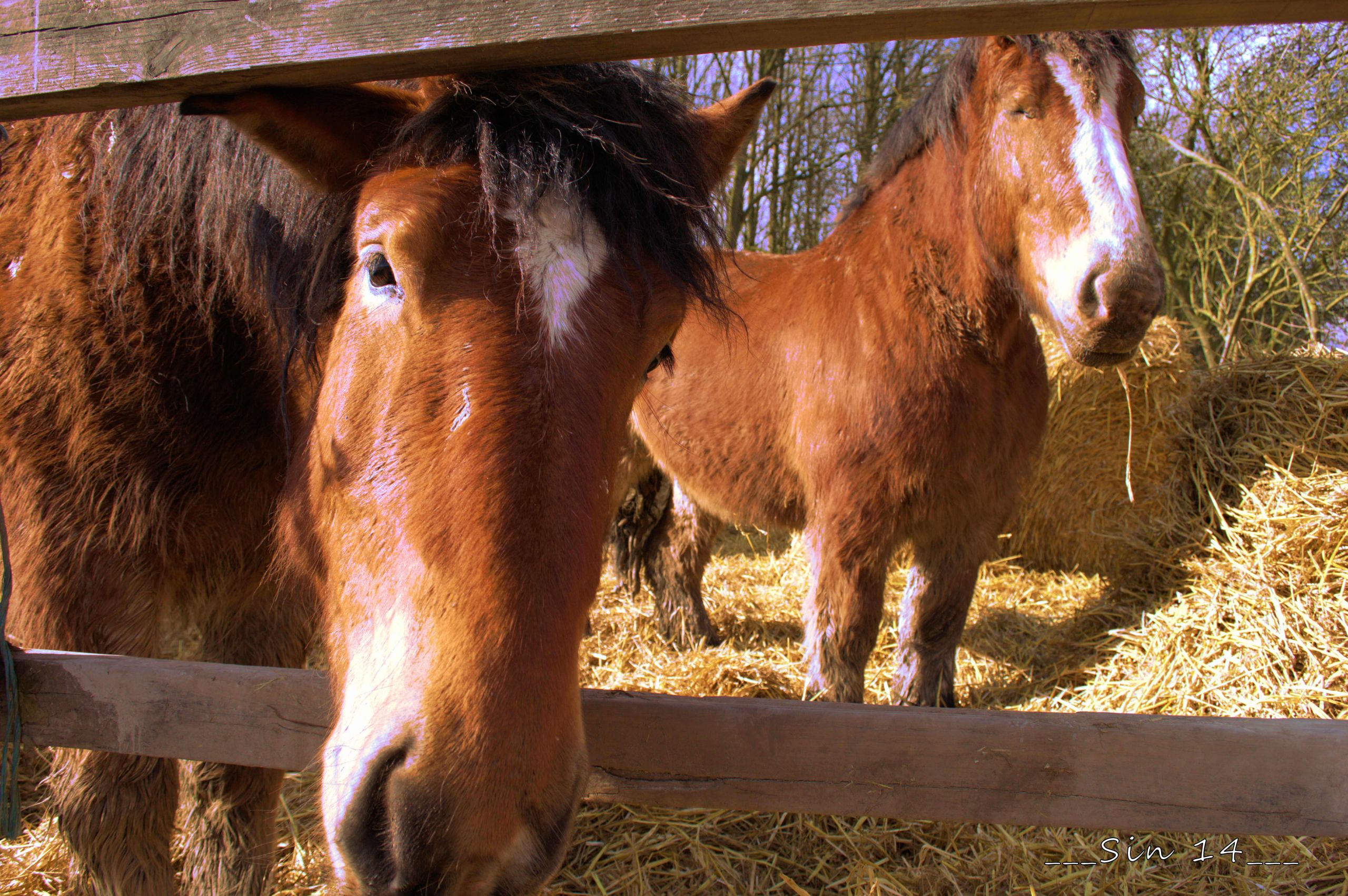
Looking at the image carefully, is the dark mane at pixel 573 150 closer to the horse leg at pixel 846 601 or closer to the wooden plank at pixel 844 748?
the wooden plank at pixel 844 748

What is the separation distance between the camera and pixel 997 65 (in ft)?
9.23

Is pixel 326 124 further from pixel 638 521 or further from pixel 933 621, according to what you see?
pixel 638 521

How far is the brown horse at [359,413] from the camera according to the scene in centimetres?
94

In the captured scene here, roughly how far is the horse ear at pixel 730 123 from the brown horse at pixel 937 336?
129 cm

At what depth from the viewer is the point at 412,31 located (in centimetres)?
106

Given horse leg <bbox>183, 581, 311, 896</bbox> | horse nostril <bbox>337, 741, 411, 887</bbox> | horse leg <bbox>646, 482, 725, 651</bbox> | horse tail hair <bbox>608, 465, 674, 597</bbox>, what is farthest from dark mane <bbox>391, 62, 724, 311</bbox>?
horse tail hair <bbox>608, 465, 674, 597</bbox>

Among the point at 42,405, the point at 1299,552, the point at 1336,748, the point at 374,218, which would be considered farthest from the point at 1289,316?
the point at 42,405

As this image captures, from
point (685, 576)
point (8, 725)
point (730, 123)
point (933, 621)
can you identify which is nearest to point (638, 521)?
point (685, 576)

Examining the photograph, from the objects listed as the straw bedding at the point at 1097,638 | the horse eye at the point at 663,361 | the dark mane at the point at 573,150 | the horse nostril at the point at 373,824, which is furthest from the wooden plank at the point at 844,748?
the dark mane at the point at 573,150

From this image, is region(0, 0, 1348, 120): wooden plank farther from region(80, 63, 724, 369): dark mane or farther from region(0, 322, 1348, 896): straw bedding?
region(0, 322, 1348, 896): straw bedding

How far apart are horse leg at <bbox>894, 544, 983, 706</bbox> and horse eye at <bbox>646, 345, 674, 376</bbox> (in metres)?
1.91

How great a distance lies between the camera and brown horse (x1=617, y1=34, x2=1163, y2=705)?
2496 mm

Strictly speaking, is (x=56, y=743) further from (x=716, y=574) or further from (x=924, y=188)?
(x=716, y=574)

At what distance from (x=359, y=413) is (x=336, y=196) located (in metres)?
0.44
